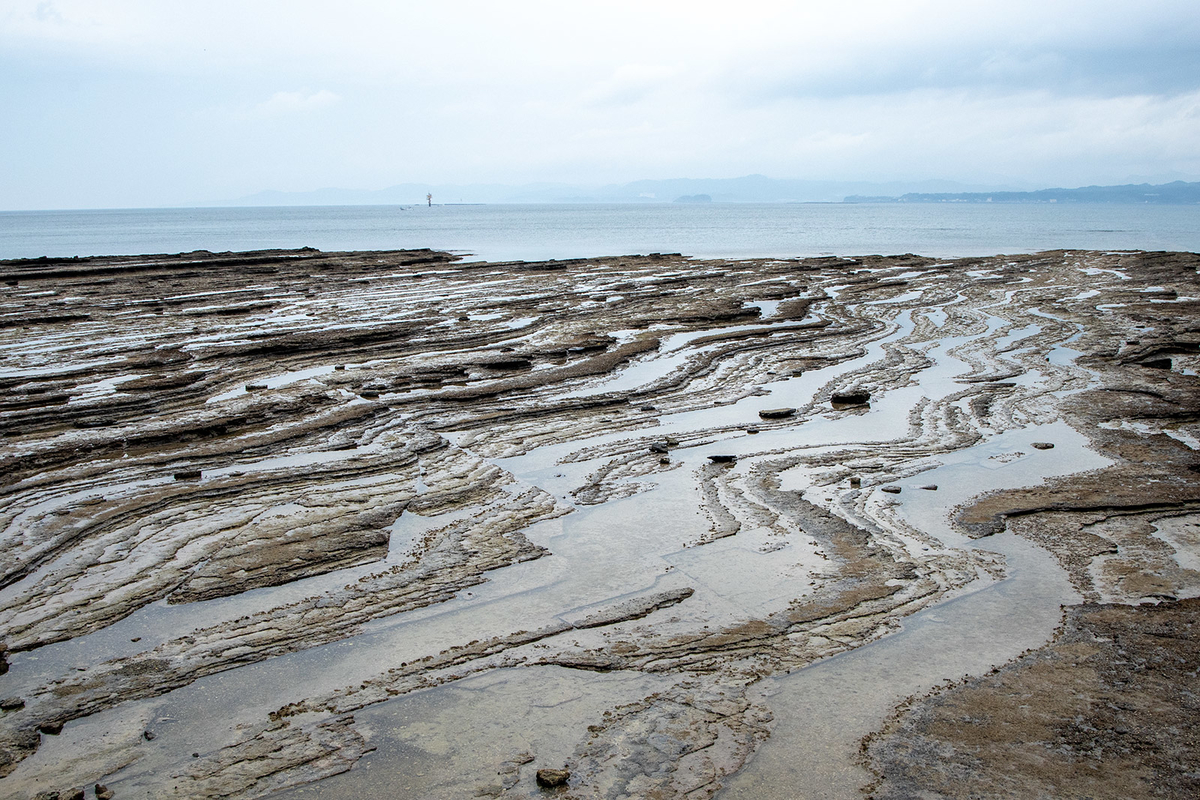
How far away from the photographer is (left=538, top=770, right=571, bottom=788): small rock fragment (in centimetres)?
500

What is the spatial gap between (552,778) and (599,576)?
3.14 meters

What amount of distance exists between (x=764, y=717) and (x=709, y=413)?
9102 mm

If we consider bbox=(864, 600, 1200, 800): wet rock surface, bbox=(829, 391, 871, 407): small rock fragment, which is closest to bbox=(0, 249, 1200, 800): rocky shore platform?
bbox=(864, 600, 1200, 800): wet rock surface

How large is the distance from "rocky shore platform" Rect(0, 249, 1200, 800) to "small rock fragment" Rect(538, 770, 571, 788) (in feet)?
0.14

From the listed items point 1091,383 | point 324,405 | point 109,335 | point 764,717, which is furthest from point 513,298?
point 764,717

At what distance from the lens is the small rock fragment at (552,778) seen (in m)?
5.00

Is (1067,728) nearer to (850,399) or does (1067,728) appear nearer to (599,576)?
(599,576)

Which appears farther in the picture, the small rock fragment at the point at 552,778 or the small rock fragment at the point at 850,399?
the small rock fragment at the point at 850,399

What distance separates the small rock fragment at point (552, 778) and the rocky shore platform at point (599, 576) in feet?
0.14

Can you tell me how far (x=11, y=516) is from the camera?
9.39m

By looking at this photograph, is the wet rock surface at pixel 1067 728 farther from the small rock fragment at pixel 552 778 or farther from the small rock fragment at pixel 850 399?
the small rock fragment at pixel 850 399

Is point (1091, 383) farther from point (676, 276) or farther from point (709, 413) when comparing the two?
point (676, 276)

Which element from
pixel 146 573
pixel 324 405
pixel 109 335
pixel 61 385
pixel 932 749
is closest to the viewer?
pixel 932 749

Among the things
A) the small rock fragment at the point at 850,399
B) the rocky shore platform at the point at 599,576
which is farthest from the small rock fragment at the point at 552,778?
the small rock fragment at the point at 850,399
